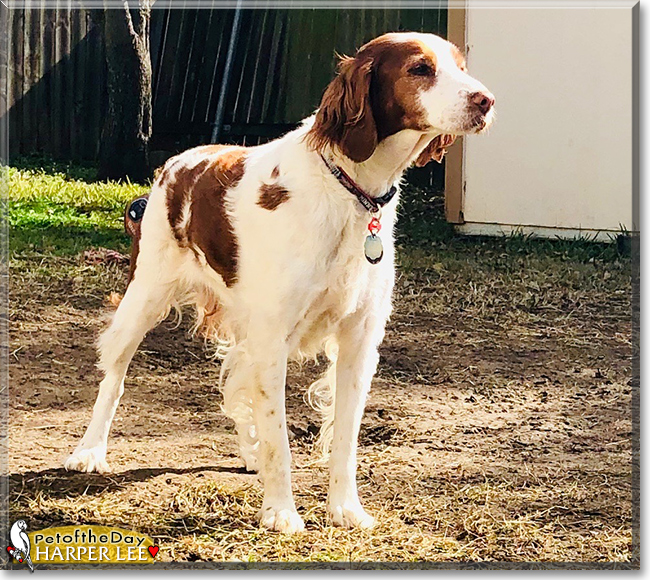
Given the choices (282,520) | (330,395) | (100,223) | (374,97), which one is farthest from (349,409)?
(100,223)

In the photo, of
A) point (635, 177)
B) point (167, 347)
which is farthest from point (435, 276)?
point (635, 177)

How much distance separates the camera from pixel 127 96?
654cm

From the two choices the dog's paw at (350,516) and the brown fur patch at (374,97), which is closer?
the brown fur patch at (374,97)

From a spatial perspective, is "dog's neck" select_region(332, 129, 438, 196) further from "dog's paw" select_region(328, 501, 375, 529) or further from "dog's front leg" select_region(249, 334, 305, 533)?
"dog's paw" select_region(328, 501, 375, 529)

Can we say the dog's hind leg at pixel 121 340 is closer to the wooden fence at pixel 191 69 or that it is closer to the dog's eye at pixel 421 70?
the dog's eye at pixel 421 70

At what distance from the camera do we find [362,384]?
9.87ft

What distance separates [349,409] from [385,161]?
72cm

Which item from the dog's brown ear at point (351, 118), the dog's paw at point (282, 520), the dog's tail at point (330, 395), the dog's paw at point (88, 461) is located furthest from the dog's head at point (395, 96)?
the dog's paw at point (88, 461)

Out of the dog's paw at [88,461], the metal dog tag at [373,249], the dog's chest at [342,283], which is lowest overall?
the dog's paw at [88,461]

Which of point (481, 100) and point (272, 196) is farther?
point (272, 196)

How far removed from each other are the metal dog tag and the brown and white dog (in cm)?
2

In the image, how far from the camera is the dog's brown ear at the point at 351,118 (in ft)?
8.96

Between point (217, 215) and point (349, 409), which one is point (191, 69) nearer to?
point (217, 215)

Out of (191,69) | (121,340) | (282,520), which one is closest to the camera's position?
(282,520)
